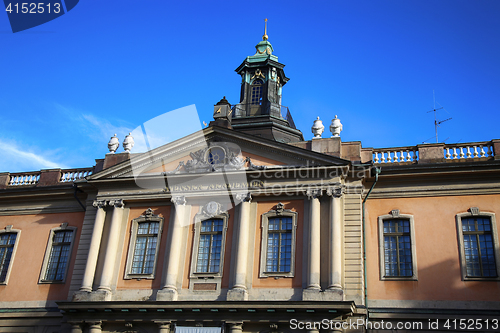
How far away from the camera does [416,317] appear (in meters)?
20.4

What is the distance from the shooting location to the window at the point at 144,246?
23.4 meters

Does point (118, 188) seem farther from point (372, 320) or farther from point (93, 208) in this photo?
point (372, 320)

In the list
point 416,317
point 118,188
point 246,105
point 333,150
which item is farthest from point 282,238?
point 246,105

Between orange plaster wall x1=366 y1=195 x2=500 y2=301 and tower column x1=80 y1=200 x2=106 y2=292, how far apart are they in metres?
11.3

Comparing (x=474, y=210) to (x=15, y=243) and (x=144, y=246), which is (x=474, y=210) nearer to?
(x=144, y=246)

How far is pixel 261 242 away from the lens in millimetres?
22516

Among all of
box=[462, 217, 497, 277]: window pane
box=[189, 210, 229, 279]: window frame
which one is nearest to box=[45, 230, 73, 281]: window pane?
box=[189, 210, 229, 279]: window frame

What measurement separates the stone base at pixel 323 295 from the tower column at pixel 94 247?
354 inches

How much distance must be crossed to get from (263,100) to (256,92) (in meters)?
0.79

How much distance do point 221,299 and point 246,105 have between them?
12.1 metres

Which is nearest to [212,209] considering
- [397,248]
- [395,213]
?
[395,213]

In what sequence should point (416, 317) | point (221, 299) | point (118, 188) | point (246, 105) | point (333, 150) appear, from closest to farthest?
point (416, 317) → point (221, 299) → point (333, 150) → point (118, 188) → point (246, 105)

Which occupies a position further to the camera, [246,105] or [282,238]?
[246,105]

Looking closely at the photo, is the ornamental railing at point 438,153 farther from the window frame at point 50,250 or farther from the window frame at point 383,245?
the window frame at point 50,250
